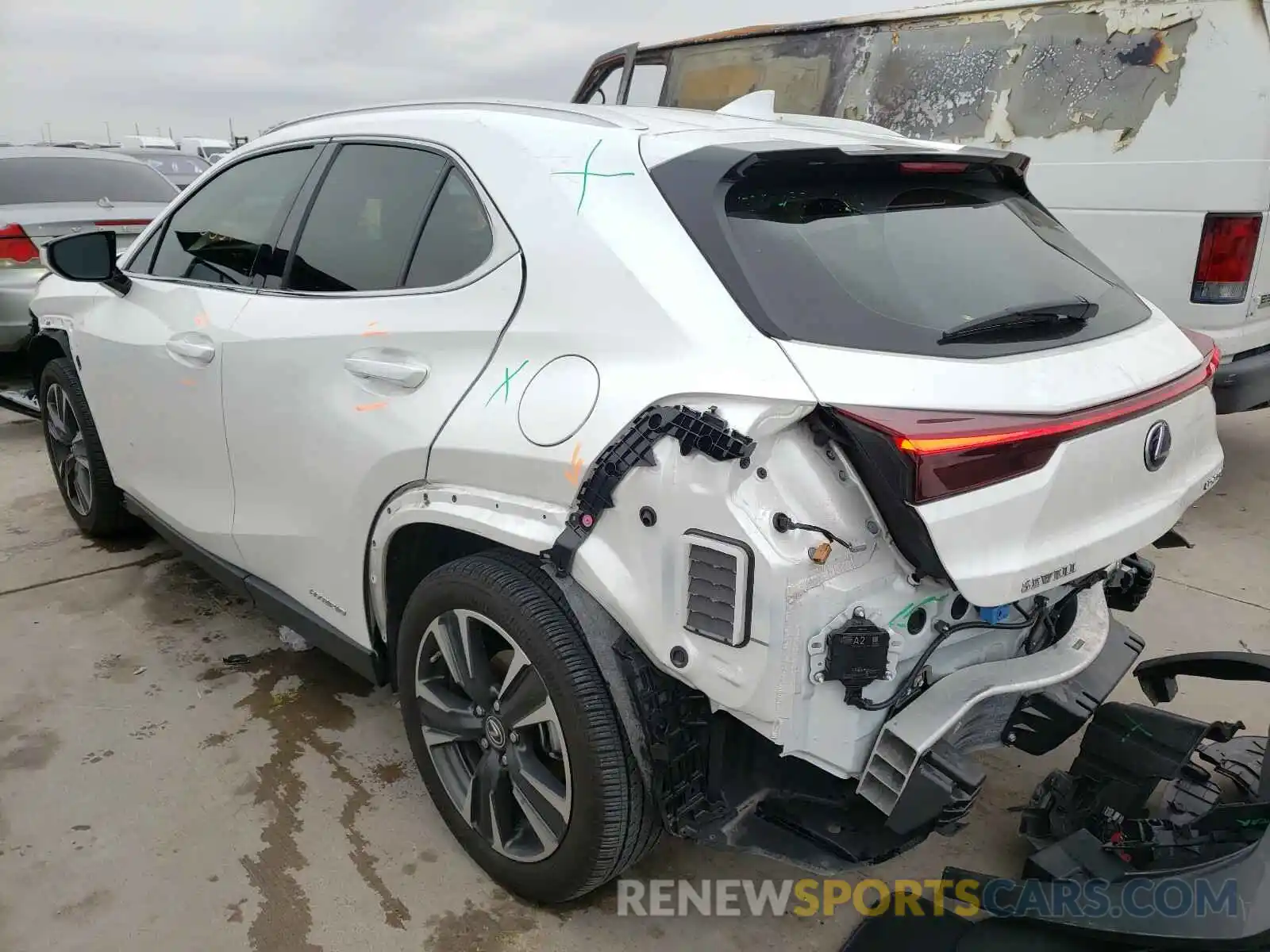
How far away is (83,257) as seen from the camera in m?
3.29

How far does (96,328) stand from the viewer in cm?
358

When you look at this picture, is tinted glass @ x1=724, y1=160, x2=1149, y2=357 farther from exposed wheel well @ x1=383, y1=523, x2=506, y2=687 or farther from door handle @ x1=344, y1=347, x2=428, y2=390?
exposed wheel well @ x1=383, y1=523, x2=506, y2=687

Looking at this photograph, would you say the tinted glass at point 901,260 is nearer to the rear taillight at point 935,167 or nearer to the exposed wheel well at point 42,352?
the rear taillight at point 935,167

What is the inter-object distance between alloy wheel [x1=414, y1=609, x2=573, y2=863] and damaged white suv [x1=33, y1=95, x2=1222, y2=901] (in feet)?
0.03

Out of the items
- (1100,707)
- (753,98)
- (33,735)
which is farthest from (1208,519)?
(33,735)

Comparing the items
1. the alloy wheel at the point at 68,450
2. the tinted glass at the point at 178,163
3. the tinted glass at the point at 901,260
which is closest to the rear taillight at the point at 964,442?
the tinted glass at the point at 901,260

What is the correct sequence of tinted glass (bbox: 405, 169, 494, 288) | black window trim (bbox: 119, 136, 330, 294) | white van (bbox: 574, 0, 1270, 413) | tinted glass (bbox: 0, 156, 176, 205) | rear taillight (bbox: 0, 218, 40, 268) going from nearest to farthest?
1. tinted glass (bbox: 405, 169, 494, 288)
2. black window trim (bbox: 119, 136, 330, 294)
3. white van (bbox: 574, 0, 1270, 413)
4. rear taillight (bbox: 0, 218, 40, 268)
5. tinted glass (bbox: 0, 156, 176, 205)

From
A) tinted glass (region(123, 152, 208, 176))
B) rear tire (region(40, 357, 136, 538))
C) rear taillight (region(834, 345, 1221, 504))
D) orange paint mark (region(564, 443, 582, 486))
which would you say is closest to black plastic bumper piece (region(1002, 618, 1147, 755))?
rear taillight (region(834, 345, 1221, 504))

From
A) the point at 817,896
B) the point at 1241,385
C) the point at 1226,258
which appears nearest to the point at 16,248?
the point at 817,896

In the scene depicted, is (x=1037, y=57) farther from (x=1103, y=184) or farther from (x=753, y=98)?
(x=753, y=98)

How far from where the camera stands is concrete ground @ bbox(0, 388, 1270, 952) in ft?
7.29

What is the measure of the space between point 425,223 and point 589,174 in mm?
538

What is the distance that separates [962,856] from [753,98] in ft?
7.21

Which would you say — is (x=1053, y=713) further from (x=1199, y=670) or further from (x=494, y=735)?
(x=494, y=735)
